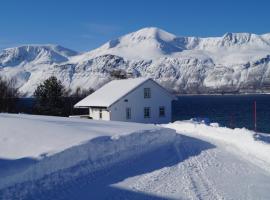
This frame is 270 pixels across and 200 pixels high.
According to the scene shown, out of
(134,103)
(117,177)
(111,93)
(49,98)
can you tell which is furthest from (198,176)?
(49,98)

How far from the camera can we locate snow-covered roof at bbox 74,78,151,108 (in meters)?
43.7

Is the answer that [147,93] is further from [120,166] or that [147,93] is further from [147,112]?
[120,166]

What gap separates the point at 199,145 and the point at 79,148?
8.55 meters

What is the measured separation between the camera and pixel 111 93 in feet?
152

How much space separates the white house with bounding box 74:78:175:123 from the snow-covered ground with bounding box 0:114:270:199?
2144 cm

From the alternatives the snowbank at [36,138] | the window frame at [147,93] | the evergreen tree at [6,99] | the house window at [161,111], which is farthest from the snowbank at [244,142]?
the evergreen tree at [6,99]

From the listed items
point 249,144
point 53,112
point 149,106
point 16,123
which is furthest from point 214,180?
point 53,112

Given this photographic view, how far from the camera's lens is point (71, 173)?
1374 centimetres

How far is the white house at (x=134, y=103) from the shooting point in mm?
43312

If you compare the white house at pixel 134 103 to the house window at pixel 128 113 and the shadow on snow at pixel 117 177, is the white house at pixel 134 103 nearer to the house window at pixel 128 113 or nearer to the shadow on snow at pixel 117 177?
the house window at pixel 128 113

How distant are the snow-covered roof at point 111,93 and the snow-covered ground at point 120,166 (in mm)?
22009

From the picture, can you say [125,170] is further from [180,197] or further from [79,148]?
[180,197]

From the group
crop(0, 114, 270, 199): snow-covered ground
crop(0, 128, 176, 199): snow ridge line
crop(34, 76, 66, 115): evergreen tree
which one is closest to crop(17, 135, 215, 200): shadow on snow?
crop(0, 114, 270, 199): snow-covered ground

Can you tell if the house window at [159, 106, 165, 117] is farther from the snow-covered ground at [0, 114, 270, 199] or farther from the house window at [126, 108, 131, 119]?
the snow-covered ground at [0, 114, 270, 199]
